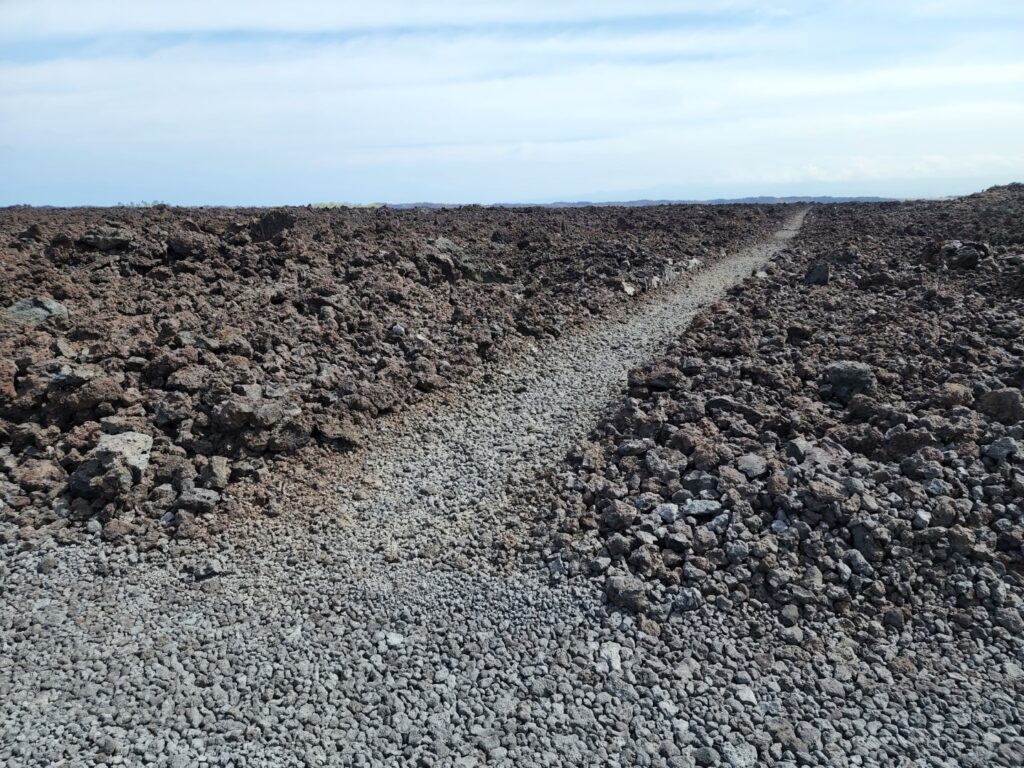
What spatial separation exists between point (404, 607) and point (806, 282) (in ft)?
37.5

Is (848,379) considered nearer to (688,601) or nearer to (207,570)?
(688,601)

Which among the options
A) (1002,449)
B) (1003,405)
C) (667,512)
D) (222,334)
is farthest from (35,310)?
(1003,405)

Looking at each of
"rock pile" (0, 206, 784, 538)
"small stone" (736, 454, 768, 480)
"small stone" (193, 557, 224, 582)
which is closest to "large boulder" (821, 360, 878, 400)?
"small stone" (736, 454, 768, 480)

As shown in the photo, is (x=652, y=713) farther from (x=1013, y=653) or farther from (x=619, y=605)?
(x=1013, y=653)

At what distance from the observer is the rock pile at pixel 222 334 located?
319 inches

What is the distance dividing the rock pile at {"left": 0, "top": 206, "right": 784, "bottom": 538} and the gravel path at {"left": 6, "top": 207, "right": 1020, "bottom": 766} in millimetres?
934

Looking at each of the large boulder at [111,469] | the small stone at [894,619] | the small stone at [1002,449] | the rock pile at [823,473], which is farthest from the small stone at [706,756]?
the large boulder at [111,469]

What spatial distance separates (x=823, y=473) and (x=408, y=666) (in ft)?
15.3

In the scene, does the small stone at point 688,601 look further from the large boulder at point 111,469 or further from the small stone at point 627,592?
the large boulder at point 111,469

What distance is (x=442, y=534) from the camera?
25.2ft

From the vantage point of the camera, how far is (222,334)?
10.4 m

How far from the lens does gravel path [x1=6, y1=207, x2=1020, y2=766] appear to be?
5184 mm

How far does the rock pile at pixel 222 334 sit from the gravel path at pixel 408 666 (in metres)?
0.93

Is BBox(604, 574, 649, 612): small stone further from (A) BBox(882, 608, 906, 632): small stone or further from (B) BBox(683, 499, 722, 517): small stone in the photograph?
(A) BBox(882, 608, 906, 632): small stone
